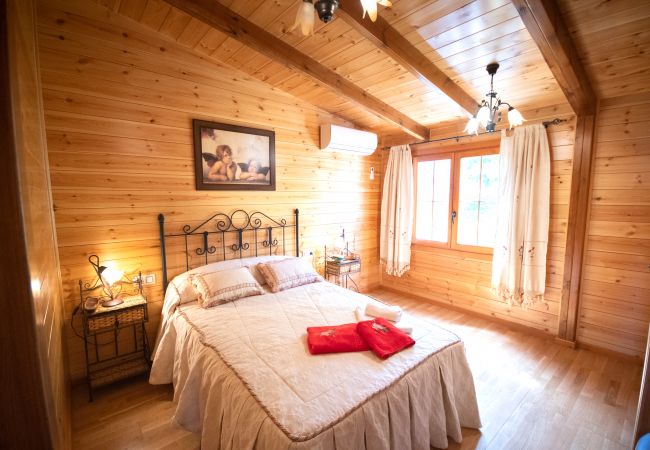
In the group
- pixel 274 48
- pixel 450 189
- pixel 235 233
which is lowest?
pixel 235 233

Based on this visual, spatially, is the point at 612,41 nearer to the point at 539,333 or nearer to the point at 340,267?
the point at 539,333

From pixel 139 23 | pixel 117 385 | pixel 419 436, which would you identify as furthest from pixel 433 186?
pixel 117 385

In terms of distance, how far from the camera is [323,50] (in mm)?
2447

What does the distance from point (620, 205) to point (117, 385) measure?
14.8 feet

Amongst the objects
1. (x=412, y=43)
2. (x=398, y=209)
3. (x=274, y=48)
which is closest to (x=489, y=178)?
(x=398, y=209)

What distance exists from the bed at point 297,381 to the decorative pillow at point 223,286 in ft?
0.21

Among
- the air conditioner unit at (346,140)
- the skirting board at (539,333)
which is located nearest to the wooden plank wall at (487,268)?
the skirting board at (539,333)

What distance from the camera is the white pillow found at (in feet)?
7.75

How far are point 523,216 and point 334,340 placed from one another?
252 centimetres

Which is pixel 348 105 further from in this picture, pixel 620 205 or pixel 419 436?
pixel 419 436

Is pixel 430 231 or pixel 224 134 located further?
pixel 430 231

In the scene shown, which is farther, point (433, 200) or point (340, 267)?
point (433, 200)

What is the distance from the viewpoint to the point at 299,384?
4.49 ft

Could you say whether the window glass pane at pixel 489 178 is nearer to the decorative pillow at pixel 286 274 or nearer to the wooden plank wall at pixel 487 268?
the wooden plank wall at pixel 487 268
